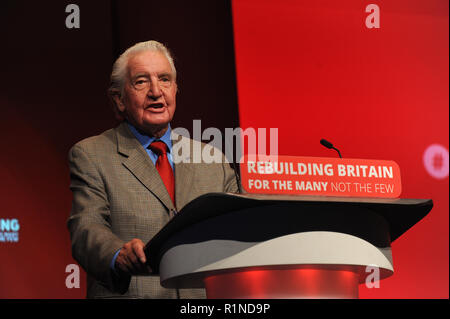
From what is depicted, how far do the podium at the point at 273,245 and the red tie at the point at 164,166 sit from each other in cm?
65

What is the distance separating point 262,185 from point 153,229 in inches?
26.0

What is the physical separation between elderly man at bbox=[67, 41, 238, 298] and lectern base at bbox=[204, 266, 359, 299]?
32 cm

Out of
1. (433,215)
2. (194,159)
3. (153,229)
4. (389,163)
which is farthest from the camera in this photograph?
(433,215)

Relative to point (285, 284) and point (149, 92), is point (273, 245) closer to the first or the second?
point (285, 284)

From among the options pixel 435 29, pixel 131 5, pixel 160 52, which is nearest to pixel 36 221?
pixel 131 5

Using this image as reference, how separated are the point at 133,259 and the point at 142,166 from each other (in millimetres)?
565

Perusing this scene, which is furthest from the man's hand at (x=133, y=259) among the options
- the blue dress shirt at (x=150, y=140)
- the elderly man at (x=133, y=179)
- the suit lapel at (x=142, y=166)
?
the blue dress shirt at (x=150, y=140)

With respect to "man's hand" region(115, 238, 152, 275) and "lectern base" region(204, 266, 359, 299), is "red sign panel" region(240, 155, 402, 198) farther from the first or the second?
"man's hand" region(115, 238, 152, 275)

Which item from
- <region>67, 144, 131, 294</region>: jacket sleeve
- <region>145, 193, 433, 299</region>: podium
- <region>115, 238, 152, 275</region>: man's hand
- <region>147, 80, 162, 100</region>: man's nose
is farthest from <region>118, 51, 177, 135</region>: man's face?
<region>145, 193, 433, 299</region>: podium

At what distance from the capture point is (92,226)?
5.33ft

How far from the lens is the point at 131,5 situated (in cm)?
358

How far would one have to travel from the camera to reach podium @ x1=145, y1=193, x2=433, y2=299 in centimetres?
116

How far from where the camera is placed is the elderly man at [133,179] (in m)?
1.58
